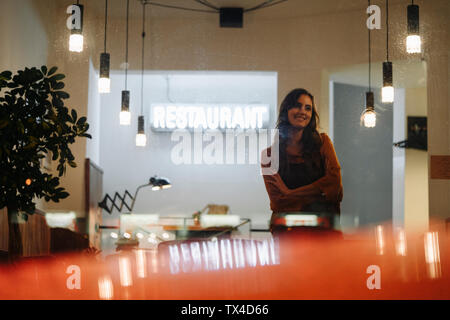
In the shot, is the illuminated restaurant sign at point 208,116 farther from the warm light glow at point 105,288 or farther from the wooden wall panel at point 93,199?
the warm light glow at point 105,288

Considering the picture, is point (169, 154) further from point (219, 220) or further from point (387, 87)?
point (387, 87)

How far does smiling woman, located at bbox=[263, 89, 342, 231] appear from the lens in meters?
3.28

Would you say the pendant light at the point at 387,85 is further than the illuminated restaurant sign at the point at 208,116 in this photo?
No

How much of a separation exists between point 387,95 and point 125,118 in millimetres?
1892

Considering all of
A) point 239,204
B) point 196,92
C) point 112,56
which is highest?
point 112,56

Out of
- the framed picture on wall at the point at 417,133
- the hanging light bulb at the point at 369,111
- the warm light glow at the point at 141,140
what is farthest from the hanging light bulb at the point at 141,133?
the framed picture on wall at the point at 417,133

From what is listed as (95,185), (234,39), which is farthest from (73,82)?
(234,39)

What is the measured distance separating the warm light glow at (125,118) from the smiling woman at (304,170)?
1.09 metres

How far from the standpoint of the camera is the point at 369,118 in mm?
3340

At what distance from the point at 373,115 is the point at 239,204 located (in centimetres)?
124

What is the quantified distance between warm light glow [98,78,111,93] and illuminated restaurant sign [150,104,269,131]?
1.28ft

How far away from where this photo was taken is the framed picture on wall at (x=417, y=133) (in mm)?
3941

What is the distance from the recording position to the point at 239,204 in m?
3.82

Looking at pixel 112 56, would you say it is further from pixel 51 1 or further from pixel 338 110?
pixel 338 110
